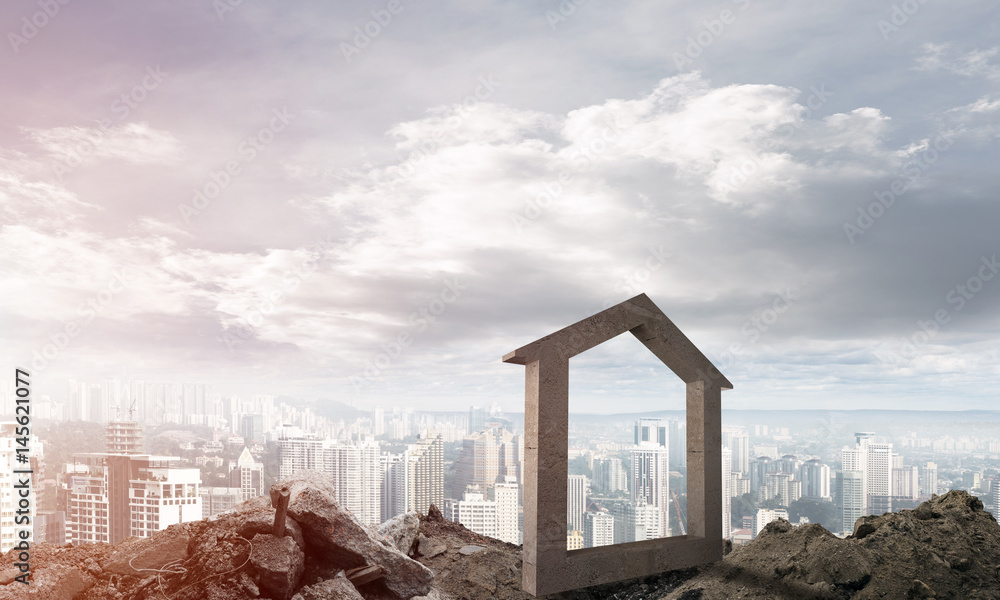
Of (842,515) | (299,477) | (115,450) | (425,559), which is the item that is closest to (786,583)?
(842,515)

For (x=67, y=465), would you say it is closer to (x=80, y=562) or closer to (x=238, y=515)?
(x=80, y=562)

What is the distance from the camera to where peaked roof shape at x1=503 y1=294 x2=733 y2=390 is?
8.28 metres

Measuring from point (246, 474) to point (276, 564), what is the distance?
190 inches

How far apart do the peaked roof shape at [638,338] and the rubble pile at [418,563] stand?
2837mm

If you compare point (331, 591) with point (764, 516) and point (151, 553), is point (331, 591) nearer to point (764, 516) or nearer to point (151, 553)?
point (151, 553)

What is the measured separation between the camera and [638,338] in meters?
9.67

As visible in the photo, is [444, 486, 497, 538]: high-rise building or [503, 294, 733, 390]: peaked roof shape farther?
[444, 486, 497, 538]: high-rise building

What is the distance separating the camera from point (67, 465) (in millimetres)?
9734

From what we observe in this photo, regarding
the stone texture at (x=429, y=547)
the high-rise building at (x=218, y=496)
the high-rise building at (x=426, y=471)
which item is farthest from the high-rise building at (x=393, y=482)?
the high-rise building at (x=218, y=496)

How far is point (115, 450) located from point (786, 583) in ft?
34.1

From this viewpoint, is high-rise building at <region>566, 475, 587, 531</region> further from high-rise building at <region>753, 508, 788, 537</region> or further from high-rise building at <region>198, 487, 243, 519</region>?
high-rise building at <region>198, 487, 243, 519</region>

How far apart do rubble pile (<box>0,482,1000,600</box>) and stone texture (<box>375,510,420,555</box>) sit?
0.02 metres

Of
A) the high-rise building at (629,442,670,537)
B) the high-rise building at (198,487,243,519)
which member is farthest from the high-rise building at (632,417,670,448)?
the high-rise building at (198,487,243,519)

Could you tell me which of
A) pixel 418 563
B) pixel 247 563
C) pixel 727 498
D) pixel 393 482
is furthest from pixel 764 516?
pixel 247 563
